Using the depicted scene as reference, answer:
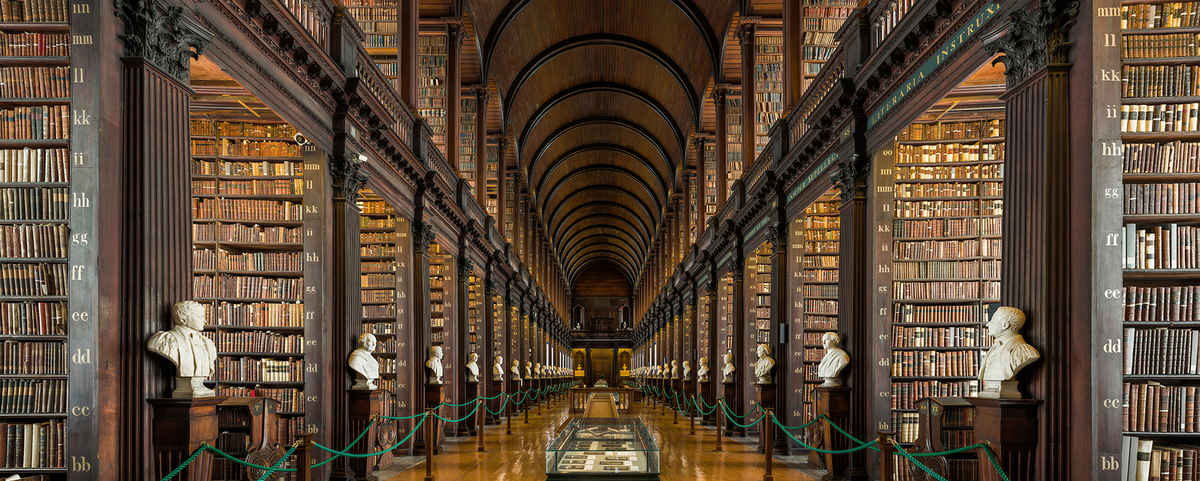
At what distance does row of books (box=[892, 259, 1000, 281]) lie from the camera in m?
9.60

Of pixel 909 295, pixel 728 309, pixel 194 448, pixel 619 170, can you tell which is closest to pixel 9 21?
pixel 194 448

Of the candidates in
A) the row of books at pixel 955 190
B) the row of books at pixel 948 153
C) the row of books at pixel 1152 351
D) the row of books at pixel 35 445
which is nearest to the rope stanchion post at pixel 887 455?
the row of books at pixel 1152 351

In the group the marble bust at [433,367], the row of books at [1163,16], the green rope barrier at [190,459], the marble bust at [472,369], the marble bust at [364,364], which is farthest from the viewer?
the marble bust at [472,369]

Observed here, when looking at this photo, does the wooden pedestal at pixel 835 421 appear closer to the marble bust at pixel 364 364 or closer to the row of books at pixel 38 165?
the marble bust at pixel 364 364

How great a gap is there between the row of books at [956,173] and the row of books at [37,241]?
7.31m

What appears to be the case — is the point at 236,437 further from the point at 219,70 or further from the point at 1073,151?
the point at 1073,151

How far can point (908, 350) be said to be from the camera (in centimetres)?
954

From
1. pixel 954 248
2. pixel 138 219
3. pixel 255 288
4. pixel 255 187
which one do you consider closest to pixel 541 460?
pixel 255 288

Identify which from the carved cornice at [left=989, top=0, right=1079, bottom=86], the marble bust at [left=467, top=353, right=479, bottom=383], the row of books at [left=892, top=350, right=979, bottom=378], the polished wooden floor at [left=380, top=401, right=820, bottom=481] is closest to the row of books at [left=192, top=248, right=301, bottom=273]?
the polished wooden floor at [left=380, top=401, right=820, bottom=481]

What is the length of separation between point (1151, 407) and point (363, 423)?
265 inches

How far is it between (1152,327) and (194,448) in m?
5.46

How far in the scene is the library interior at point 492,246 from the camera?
5164 millimetres

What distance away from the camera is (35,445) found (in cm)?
527

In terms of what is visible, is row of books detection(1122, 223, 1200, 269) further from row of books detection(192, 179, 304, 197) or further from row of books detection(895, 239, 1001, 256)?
row of books detection(192, 179, 304, 197)
